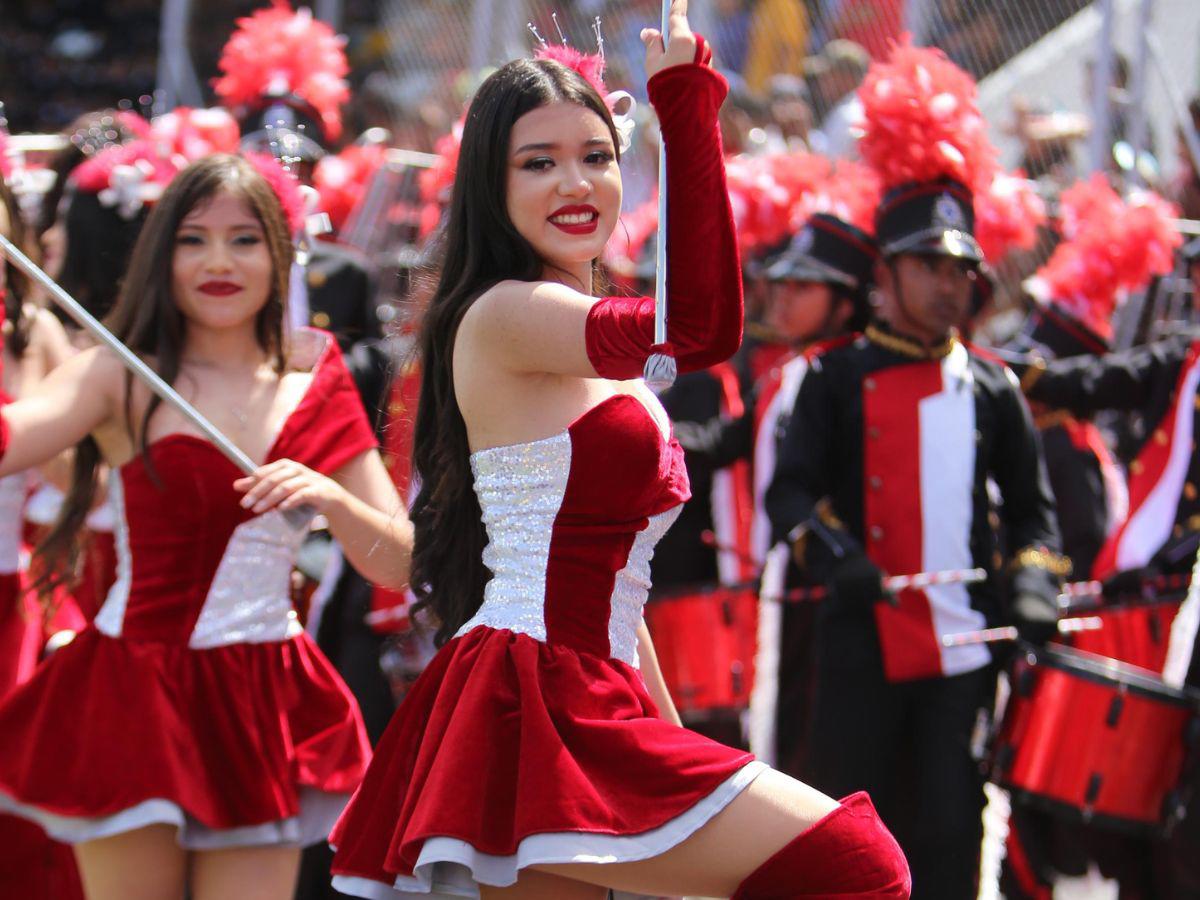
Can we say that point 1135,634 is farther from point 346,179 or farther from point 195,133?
point 346,179

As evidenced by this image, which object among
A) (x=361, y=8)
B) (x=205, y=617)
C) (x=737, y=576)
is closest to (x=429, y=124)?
(x=361, y=8)

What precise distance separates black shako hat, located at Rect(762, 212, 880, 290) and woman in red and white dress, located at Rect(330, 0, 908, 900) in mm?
2976

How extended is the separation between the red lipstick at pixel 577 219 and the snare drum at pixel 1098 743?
2.16 metres

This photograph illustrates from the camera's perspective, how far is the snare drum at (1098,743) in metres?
4.61

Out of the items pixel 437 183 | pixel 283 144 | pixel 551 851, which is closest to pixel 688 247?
pixel 551 851

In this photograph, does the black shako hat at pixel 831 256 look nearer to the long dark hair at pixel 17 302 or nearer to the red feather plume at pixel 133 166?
the red feather plume at pixel 133 166

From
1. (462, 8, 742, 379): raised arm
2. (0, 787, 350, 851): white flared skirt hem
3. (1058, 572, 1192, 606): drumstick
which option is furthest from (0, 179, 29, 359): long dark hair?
(1058, 572, 1192, 606): drumstick

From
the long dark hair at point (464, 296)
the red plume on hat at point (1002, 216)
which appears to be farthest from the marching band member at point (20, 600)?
the red plume on hat at point (1002, 216)

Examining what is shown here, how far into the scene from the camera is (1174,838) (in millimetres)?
4758

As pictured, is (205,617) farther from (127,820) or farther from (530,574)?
(530,574)

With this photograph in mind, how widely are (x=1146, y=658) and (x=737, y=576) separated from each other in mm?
1542

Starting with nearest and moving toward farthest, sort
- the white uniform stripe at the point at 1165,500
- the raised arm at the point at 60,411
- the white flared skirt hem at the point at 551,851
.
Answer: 1. the white flared skirt hem at the point at 551,851
2. the raised arm at the point at 60,411
3. the white uniform stripe at the point at 1165,500

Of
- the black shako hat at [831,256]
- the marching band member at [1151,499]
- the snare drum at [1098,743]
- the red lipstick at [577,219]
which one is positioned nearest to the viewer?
the red lipstick at [577,219]

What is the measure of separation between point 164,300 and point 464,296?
111 centimetres
